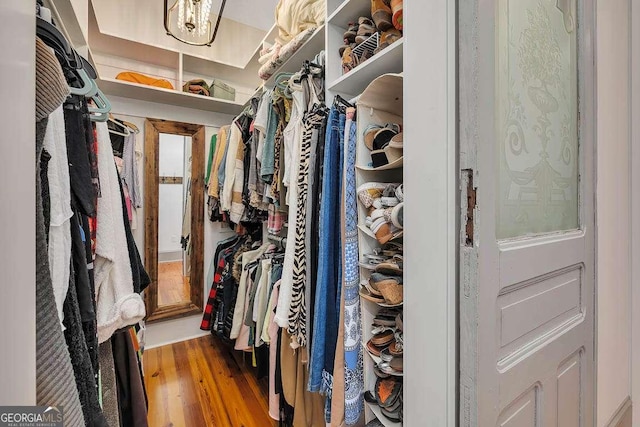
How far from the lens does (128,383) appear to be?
34.8 inches

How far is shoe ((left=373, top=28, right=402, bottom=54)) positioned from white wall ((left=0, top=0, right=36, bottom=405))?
2.75 feet

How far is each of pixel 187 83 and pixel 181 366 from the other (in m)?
2.09

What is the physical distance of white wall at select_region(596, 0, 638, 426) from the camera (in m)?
0.94

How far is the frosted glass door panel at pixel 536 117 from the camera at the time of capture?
0.55 m

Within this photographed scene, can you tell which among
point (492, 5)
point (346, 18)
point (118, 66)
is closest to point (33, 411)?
point (492, 5)

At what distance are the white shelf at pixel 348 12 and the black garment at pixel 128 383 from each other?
1353 millimetres

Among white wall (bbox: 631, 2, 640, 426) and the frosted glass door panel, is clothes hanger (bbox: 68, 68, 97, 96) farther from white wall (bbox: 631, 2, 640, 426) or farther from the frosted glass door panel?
white wall (bbox: 631, 2, 640, 426)

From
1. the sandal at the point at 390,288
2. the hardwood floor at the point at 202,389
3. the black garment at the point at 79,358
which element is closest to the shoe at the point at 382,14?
the sandal at the point at 390,288

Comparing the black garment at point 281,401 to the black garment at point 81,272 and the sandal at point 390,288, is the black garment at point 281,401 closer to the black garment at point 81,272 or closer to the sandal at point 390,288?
the sandal at point 390,288

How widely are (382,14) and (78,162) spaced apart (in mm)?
931

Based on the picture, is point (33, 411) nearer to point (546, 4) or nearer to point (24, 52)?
point (24, 52)

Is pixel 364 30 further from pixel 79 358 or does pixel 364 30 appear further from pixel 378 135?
pixel 79 358

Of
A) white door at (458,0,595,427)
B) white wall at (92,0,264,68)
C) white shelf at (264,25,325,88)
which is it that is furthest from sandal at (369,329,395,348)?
white wall at (92,0,264,68)

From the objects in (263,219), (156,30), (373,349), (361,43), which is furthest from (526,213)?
(156,30)
